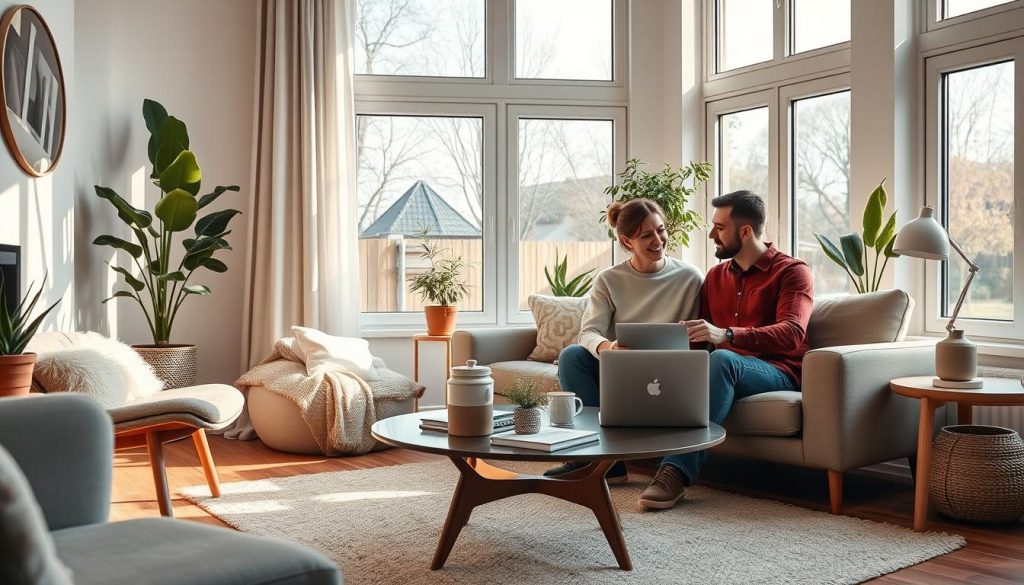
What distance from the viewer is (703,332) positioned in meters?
3.31

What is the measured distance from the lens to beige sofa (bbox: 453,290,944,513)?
313 centimetres

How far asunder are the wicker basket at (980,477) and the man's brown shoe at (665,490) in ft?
2.67

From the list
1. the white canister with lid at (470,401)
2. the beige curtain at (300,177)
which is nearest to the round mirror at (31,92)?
the beige curtain at (300,177)

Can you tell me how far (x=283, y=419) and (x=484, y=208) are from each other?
1813 mm

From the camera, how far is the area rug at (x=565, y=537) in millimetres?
2494

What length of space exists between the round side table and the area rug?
140 mm

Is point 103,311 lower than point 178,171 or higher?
lower

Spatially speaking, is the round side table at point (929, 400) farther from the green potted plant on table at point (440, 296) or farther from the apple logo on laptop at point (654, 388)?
the green potted plant on table at point (440, 296)

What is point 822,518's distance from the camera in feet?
10.1

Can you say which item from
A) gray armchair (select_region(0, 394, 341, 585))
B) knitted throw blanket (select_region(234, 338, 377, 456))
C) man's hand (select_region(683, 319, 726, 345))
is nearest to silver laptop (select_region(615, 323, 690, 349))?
man's hand (select_region(683, 319, 726, 345))

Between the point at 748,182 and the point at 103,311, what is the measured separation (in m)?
3.45

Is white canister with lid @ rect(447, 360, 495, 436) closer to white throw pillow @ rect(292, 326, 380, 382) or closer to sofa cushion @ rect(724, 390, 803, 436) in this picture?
sofa cushion @ rect(724, 390, 803, 436)

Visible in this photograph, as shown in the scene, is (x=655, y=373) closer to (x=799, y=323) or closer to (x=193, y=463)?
(x=799, y=323)

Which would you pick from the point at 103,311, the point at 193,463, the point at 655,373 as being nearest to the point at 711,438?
the point at 655,373
